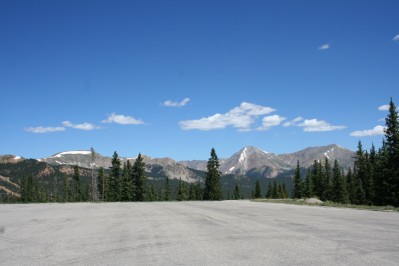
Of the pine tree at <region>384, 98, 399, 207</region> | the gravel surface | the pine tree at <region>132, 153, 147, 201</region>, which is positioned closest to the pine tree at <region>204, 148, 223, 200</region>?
the pine tree at <region>132, 153, 147, 201</region>

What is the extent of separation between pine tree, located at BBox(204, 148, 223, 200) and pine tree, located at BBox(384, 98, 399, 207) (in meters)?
40.9

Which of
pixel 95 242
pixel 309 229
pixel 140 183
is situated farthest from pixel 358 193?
pixel 95 242

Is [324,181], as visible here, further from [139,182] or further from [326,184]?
[139,182]

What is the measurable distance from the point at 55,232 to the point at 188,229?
4732 mm

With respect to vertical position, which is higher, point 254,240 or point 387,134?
point 387,134

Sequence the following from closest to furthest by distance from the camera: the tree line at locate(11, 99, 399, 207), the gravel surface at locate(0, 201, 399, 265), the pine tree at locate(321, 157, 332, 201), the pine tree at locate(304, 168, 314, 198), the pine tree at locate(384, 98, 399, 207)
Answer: the gravel surface at locate(0, 201, 399, 265), the pine tree at locate(384, 98, 399, 207), the tree line at locate(11, 99, 399, 207), the pine tree at locate(321, 157, 332, 201), the pine tree at locate(304, 168, 314, 198)

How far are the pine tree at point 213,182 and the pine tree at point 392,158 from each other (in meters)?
40.9

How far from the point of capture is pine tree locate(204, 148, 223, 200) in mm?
93938

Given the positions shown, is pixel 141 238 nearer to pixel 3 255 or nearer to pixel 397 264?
pixel 3 255

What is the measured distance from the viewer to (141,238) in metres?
12.8

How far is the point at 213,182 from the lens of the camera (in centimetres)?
9469

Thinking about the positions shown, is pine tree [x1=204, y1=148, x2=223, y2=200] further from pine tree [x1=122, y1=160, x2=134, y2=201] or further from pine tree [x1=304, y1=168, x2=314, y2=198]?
pine tree [x1=304, y1=168, x2=314, y2=198]

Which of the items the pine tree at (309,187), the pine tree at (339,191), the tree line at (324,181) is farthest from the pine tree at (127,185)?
the pine tree at (309,187)

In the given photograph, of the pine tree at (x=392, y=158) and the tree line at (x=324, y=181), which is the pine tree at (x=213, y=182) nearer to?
the tree line at (x=324, y=181)
